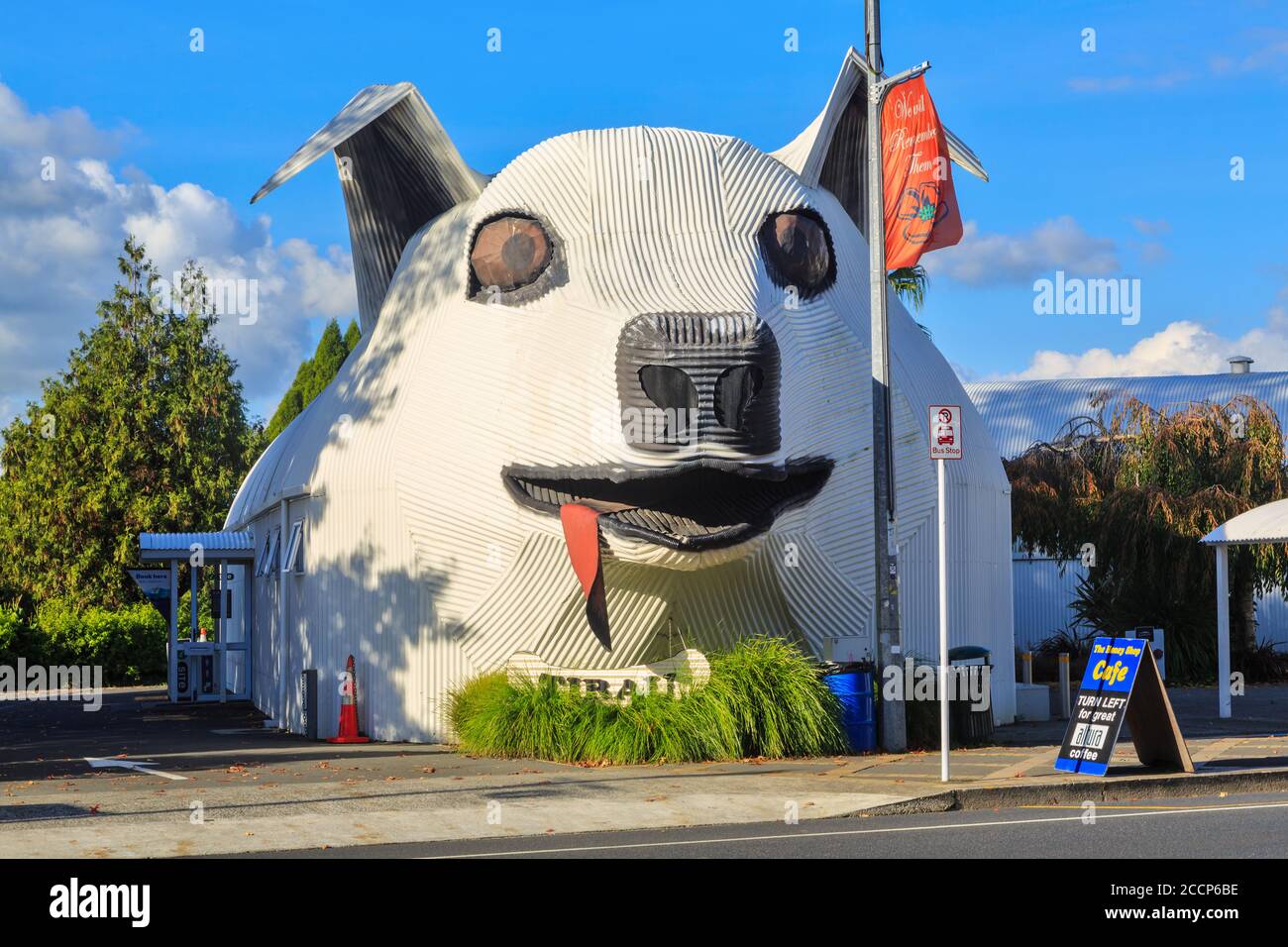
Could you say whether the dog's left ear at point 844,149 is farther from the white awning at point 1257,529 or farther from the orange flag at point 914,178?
the white awning at point 1257,529

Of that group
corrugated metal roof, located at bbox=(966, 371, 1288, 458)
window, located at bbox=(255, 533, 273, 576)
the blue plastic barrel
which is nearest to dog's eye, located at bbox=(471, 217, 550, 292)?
the blue plastic barrel

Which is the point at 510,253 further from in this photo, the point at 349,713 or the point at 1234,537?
the point at 1234,537

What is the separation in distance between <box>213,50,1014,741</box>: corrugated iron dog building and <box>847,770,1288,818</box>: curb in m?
3.75

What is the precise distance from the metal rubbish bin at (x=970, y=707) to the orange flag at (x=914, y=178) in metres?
4.41

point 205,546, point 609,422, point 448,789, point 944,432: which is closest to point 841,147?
point 609,422

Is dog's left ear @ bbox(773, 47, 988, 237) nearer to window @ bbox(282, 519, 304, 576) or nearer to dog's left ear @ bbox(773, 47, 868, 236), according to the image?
dog's left ear @ bbox(773, 47, 868, 236)

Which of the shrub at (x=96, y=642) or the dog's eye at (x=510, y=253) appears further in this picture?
the shrub at (x=96, y=642)

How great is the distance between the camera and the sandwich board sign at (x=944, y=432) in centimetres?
1324

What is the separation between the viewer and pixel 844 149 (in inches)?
735

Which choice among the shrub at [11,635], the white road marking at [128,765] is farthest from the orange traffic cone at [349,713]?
the shrub at [11,635]

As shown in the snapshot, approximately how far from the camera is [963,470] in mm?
18312

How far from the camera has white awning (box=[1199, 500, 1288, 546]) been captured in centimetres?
1838

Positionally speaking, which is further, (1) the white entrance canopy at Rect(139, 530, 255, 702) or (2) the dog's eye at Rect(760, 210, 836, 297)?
(1) the white entrance canopy at Rect(139, 530, 255, 702)

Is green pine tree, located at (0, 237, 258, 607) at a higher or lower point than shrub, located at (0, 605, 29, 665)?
higher
